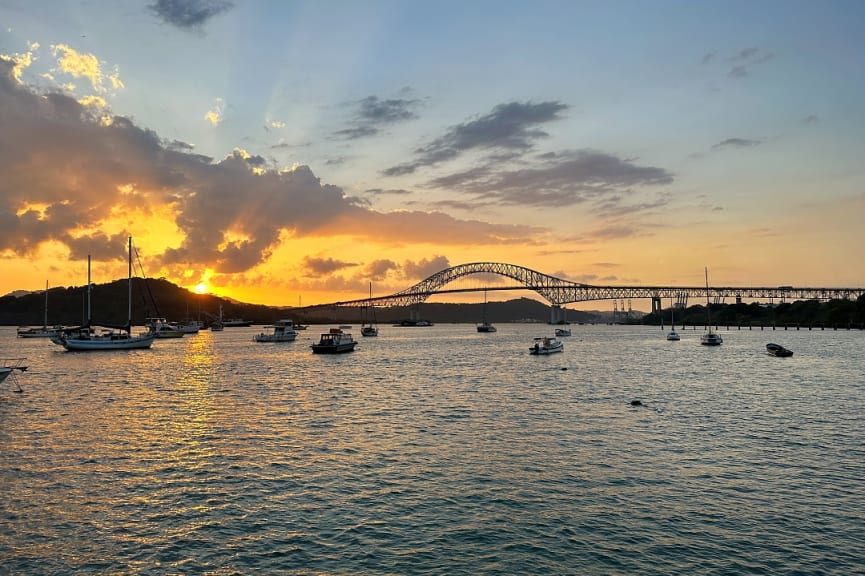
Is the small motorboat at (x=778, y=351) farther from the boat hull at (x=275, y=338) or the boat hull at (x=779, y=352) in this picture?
the boat hull at (x=275, y=338)

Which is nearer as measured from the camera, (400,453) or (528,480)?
(528,480)

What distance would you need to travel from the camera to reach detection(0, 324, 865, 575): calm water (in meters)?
15.2

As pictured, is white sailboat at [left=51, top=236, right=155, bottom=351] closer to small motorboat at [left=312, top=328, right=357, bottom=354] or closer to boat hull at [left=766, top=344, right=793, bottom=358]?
small motorboat at [left=312, top=328, right=357, bottom=354]

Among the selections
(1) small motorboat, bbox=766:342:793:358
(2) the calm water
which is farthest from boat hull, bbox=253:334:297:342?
(1) small motorboat, bbox=766:342:793:358

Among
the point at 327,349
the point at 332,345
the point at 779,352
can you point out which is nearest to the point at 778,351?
the point at 779,352

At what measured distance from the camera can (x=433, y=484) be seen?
2150 cm

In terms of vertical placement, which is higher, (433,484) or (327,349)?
(327,349)

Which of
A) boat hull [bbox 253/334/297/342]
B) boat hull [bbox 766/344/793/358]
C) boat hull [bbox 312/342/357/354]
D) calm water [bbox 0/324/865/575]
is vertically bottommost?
calm water [bbox 0/324/865/575]

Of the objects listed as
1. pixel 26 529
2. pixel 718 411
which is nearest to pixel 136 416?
pixel 26 529

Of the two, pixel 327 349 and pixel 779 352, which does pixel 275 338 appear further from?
pixel 779 352

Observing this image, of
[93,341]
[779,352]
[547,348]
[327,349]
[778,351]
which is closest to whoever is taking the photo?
[779,352]

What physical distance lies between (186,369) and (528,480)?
6158 cm

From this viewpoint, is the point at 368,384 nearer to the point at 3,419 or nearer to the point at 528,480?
the point at 3,419

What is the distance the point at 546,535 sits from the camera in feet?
54.5
